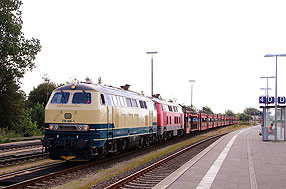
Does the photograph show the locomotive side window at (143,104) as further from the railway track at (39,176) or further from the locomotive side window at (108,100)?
the railway track at (39,176)

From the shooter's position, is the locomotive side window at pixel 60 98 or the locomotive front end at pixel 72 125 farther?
the locomotive side window at pixel 60 98

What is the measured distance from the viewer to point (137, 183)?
11.8 meters

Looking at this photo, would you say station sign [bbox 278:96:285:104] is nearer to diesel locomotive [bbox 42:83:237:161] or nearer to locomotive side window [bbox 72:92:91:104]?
diesel locomotive [bbox 42:83:237:161]

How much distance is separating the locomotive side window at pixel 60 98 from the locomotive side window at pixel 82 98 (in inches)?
13.4

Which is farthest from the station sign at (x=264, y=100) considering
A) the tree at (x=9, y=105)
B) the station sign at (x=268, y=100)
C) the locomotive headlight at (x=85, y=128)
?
the tree at (x=9, y=105)

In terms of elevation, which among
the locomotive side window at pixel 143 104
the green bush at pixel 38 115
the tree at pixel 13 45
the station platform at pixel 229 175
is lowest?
the station platform at pixel 229 175

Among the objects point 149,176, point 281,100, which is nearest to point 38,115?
point 281,100

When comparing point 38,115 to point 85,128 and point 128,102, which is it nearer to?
point 128,102

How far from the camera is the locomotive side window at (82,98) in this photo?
49.8 ft

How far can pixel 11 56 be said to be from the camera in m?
34.5

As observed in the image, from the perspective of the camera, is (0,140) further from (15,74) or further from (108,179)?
(108,179)

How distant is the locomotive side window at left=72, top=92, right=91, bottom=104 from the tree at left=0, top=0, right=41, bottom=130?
2025 cm

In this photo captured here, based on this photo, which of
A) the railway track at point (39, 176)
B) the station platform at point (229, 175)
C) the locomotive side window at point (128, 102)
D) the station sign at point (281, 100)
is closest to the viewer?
the station platform at point (229, 175)

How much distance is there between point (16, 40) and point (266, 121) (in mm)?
24333
